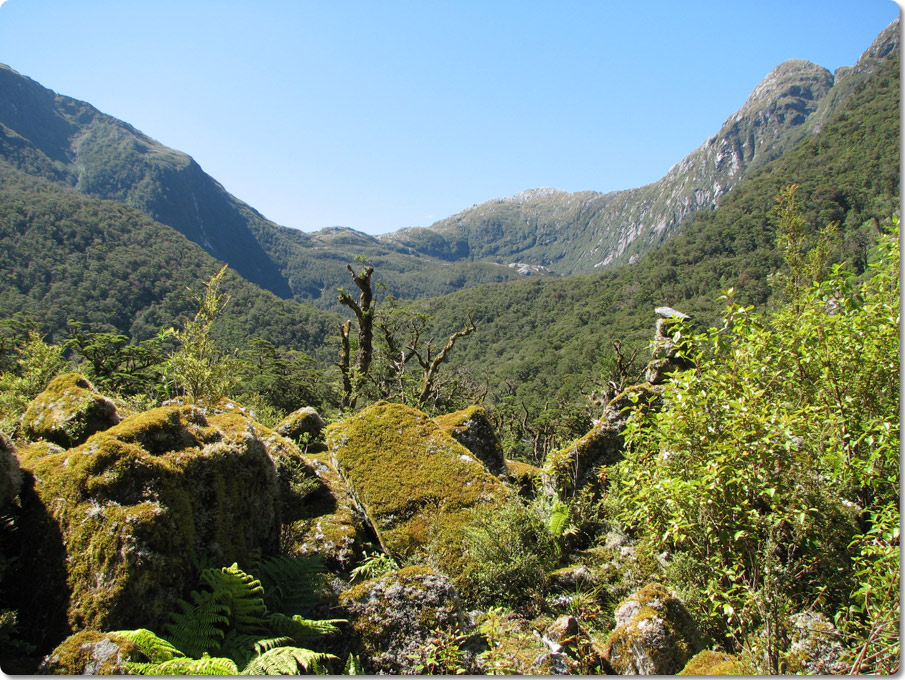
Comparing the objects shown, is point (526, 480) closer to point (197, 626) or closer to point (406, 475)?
point (406, 475)

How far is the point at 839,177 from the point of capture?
9369cm

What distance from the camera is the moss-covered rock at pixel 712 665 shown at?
353cm

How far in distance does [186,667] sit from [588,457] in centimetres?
637

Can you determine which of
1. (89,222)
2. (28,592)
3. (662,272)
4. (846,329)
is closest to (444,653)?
(28,592)

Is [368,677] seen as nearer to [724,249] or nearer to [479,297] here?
[724,249]

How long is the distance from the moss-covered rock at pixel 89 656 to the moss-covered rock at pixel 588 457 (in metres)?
5.79

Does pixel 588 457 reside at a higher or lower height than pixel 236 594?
higher

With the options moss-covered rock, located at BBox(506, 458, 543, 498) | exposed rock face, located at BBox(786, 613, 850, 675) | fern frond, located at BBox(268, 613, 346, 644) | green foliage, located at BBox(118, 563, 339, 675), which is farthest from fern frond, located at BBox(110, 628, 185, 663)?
moss-covered rock, located at BBox(506, 458, 543, 498)

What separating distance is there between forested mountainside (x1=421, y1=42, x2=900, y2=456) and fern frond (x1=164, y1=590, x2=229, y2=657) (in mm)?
52446

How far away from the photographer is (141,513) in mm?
3756

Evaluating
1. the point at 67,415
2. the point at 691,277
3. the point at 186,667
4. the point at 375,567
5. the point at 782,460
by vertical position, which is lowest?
the point at 375,567

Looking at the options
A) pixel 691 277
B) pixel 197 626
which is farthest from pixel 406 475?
pixel 691 277

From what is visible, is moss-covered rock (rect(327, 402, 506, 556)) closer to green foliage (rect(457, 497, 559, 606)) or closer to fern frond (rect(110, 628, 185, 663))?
green foliage (rect(457, 497, 559, 606))

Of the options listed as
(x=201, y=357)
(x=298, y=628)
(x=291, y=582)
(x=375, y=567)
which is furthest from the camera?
(x=201, y=357)
